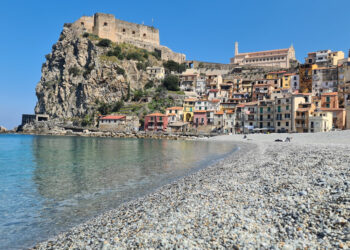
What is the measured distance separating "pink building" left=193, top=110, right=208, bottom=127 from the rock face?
85.4 feet

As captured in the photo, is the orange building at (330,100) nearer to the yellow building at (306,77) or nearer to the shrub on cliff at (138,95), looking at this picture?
the yellow building at (306,77)

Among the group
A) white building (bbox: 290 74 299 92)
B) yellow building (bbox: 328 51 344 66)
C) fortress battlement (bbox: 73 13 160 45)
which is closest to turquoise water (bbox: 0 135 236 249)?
white building (bbox: 290 74 299 92)

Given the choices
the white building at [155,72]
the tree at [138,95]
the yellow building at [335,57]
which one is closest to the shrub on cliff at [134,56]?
the white building at [155,72]

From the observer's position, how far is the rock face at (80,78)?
8088 centimetres

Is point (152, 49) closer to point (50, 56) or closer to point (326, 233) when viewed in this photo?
point (50, 56)

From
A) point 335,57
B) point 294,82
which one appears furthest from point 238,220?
point 335,57

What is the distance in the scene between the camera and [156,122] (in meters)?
69.6

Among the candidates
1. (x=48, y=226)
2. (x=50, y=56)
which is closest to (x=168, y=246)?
(x=48, y=226)

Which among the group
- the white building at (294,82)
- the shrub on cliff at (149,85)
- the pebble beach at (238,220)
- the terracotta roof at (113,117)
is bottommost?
the pebble beach at (238,220)

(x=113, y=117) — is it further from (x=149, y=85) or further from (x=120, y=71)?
(x=149, y=85)

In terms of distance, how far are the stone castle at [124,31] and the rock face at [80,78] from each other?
4.86 m

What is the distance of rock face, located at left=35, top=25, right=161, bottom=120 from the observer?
80875mm

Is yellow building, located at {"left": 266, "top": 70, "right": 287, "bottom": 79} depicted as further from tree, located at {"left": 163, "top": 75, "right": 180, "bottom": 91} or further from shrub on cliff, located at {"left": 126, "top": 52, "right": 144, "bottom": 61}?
shrub on cliff, located at {"left": 126, "top": 52, "right": 144, "bottom": 61}

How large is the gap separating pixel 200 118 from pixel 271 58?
48072 millimetres
